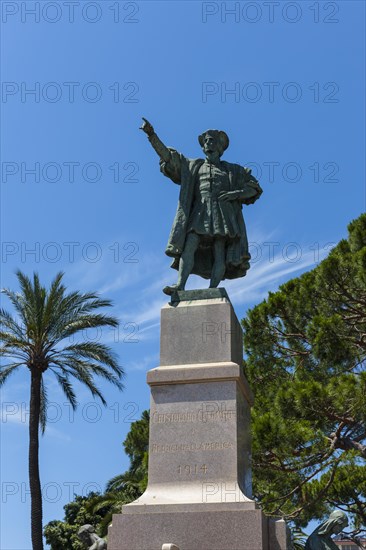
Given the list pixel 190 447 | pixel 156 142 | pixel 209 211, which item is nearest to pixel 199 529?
pixel 190 447

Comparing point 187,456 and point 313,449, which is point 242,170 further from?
point 313,449

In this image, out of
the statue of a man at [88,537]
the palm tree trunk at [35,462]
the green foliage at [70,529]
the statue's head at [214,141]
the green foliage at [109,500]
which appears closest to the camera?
the statue's head at [214,141]

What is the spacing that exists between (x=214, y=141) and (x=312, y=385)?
286 inches

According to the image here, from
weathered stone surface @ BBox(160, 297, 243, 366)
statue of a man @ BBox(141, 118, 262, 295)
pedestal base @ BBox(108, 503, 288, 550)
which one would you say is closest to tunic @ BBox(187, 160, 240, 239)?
statue of a man @ BBox(141, 118, 262, 295)

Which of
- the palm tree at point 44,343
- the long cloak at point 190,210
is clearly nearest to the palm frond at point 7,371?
the palm tree at point 44,343

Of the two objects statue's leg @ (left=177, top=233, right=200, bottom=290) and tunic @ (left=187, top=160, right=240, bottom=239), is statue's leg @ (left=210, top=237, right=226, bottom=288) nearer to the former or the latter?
tunic @ (left=187, top=160, right=240, bottom=239)

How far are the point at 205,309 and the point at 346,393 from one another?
284 inches

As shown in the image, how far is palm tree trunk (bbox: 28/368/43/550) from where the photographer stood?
19250mm

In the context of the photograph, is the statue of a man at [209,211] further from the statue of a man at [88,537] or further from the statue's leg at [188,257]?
the statue of a man at [88,537]

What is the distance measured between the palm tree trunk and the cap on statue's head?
11.3 m

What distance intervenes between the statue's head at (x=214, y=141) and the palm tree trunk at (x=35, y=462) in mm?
11346

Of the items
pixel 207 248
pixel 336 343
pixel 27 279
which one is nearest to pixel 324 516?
pixel 336 343

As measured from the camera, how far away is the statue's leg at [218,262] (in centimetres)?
1022

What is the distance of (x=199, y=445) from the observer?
8812mm
